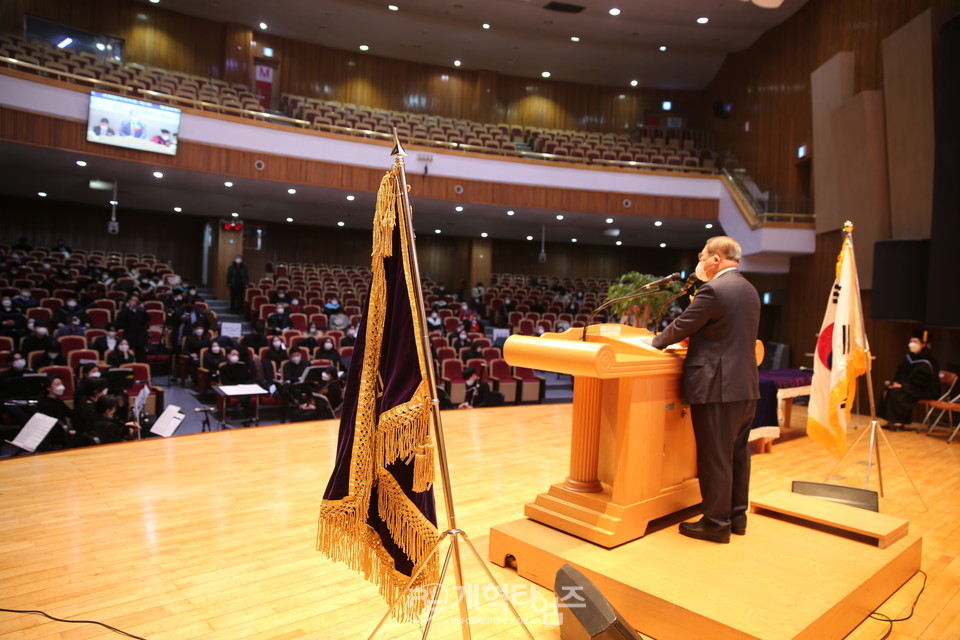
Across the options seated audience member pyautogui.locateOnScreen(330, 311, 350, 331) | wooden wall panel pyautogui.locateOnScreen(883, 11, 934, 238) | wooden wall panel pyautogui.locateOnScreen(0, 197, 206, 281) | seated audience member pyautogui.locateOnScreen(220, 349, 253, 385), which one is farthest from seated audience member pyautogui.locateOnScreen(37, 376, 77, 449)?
wooden wall panel pyautogui.locateOnScreen(0, 197, 206, 281)

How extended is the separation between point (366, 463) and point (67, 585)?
151 cm

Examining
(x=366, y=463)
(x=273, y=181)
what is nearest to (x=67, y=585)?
(x=366, y=463)

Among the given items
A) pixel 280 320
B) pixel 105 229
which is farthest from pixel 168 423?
pixel 105 229

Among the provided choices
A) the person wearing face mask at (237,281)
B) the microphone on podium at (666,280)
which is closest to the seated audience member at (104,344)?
the person wearing face mask at (237,281)

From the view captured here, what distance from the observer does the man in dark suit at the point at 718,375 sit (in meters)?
2.35

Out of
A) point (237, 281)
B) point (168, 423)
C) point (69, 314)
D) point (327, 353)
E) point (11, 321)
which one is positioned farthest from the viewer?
point (237, 281)

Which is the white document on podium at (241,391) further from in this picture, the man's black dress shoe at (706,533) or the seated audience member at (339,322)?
the seated audience member at (339,322)

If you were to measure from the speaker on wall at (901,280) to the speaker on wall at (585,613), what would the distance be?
7.38 m

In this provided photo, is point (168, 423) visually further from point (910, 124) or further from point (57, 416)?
point (910, 124)

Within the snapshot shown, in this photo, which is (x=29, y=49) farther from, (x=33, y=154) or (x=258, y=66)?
(x=258, y=66)

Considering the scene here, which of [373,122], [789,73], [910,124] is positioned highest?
[789,73]

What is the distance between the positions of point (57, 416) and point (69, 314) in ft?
13.2

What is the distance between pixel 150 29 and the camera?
13328 millimetres

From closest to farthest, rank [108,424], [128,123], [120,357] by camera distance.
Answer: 1. [108,424]
2. [120,357]
3. [128,123]
